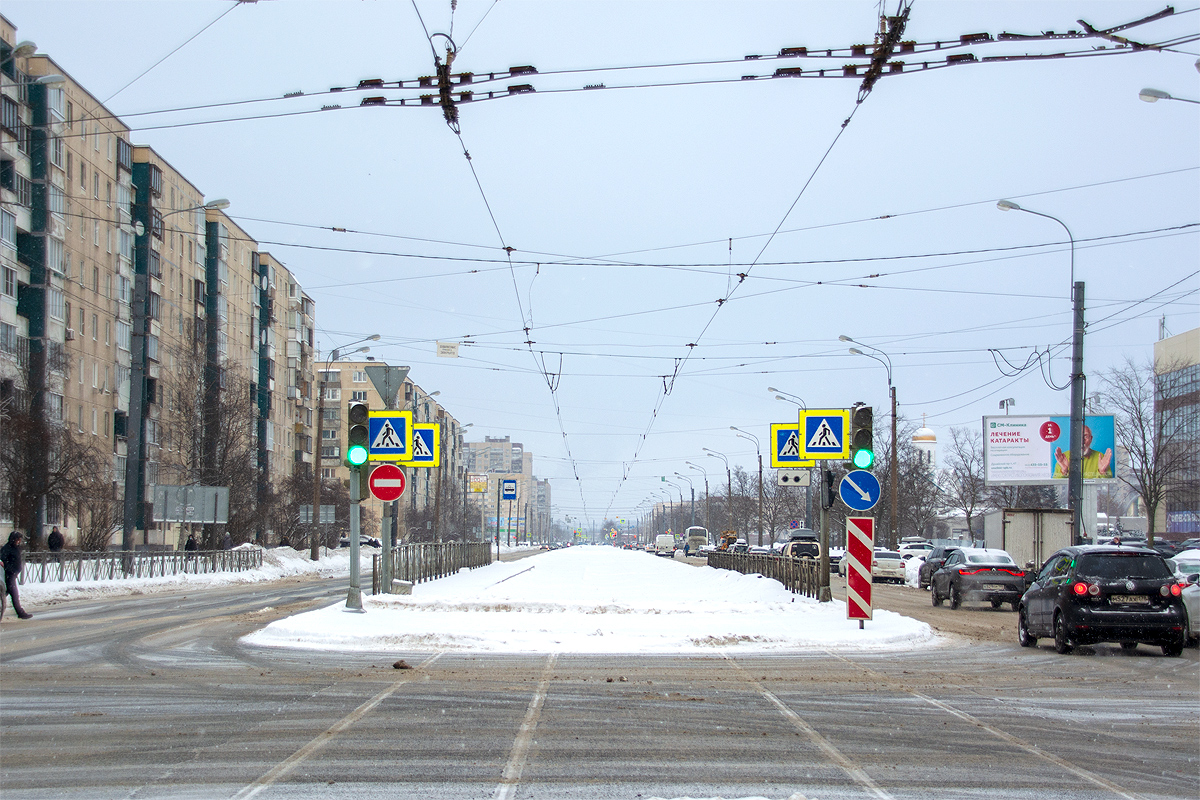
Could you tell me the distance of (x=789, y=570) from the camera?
27.0 m

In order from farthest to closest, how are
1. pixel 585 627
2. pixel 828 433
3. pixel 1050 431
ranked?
pixel 1050 431 < pixel 828 433 < pixel 585 627

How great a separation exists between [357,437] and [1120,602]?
468 inches

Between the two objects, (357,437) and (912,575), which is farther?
(912,575)

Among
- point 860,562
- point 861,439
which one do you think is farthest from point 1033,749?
point 861,439

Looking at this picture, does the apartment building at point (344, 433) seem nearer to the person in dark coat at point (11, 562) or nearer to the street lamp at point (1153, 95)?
the person in dark coat at point (11, 562)

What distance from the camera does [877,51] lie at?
1210 centimetres

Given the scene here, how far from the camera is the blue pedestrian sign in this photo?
1758 centimetres

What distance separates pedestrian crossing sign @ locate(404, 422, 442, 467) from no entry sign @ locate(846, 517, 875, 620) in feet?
36.3

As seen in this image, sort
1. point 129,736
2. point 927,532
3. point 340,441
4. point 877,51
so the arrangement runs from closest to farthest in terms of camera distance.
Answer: point 129,736 < point 877,51 < point 340,441 < point 927,532

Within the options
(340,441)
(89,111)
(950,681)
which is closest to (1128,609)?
(950,681)

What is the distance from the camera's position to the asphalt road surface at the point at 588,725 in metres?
6.80

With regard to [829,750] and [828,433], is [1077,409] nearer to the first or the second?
[828,433]

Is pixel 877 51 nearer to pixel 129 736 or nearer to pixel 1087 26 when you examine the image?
pixel 1087 26

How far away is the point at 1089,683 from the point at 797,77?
752 cm
